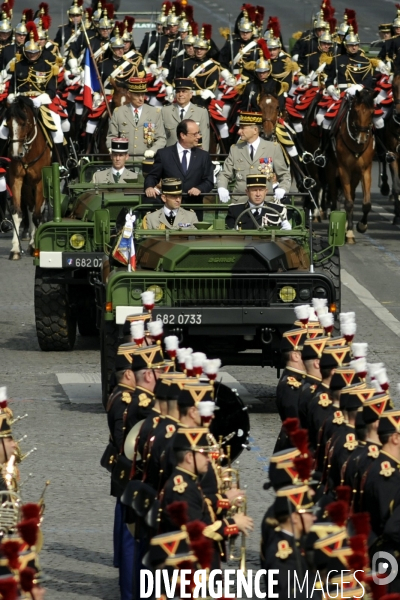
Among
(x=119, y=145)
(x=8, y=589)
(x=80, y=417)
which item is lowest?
(x=80, y=417)

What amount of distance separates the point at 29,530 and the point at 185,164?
443 inches

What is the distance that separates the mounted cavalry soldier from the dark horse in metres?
5.66

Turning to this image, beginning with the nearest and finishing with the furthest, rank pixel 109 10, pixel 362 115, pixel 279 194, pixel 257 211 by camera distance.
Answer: pixel 257 211
pixel 279 194
pixel 362 115
pixel 109 10

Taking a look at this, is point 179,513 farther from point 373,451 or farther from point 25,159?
point 25,159

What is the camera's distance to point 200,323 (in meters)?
15.5

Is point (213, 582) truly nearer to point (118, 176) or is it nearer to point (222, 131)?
point (118, 176)

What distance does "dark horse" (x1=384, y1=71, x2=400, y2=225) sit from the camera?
3081cm

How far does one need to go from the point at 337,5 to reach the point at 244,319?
Answer: 162ft

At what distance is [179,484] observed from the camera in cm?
884

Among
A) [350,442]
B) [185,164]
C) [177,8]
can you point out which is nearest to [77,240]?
[185,164]

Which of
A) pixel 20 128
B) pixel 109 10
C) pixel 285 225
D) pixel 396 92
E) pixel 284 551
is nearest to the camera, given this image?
pixel 284 551

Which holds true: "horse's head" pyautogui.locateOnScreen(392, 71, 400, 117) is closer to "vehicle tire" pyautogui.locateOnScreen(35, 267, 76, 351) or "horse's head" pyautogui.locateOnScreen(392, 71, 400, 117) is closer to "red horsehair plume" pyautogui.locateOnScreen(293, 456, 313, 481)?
"vehicle tire" pyautogui.locateOnScreen(35, 267, 76, 351)

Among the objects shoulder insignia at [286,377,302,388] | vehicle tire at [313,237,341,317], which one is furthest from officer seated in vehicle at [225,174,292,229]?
shoulder insignia at [286,377,302,388]

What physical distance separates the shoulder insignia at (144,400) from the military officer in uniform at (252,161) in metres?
8.52
